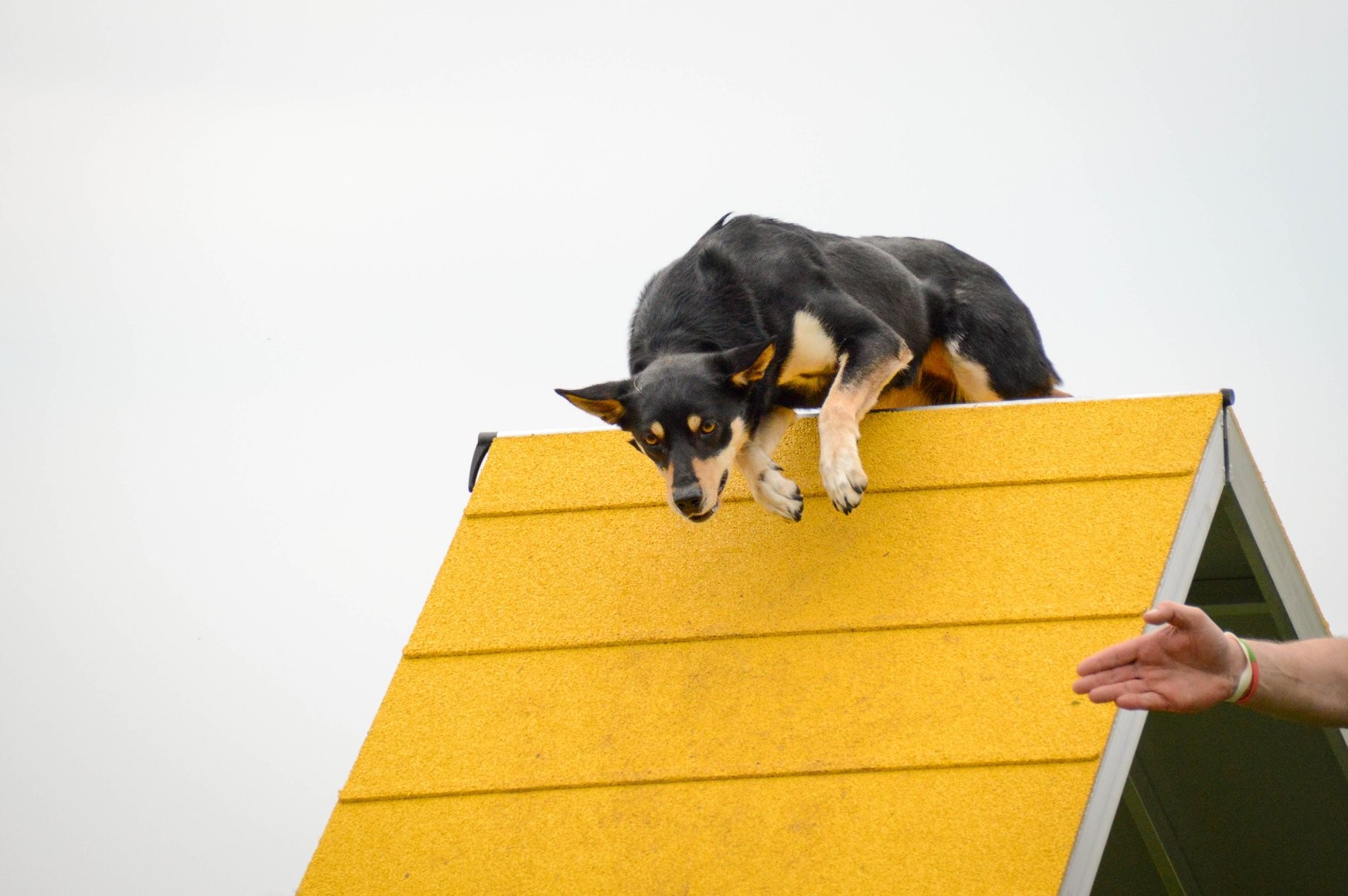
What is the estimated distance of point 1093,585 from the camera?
223 centimetres

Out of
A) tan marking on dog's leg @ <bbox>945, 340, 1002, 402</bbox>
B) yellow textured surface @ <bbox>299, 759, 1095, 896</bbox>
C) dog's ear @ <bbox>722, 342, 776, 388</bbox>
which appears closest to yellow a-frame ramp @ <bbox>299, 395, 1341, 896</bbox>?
yellow textured surface @ <bbox>299, 759, 1095, 896</bbox>

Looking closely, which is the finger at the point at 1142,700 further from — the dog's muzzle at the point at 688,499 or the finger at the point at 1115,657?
the dog's muzzle at the point at 688,499

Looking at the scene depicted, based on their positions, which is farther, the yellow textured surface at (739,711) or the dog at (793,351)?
the dog at (793,351)

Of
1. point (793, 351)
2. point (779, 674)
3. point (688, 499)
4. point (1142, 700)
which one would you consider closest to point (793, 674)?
point (779, 674)

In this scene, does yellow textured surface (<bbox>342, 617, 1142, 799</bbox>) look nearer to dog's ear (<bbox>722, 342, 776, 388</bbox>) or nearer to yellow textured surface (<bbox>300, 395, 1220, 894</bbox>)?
yellow textured surface (<bbox>300, 395, 1220, 894</bbox>)

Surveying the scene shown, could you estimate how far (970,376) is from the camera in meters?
3.60

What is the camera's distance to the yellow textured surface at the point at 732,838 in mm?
1838

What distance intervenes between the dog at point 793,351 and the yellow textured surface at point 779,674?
5.3 inches

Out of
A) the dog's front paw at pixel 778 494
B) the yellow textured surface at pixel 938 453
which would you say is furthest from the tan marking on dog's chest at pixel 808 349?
the dog's front paw at pixel 778 494

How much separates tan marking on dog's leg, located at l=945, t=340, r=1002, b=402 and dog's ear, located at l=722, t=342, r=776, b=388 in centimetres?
105

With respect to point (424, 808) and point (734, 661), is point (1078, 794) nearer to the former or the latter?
point (734, 661)

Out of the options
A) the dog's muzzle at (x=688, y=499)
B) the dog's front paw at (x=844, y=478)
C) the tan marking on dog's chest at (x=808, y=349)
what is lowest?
the dog's muzzle at (x=688, y=499)

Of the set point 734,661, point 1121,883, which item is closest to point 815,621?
point 734,661

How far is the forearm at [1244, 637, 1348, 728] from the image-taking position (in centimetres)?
162
